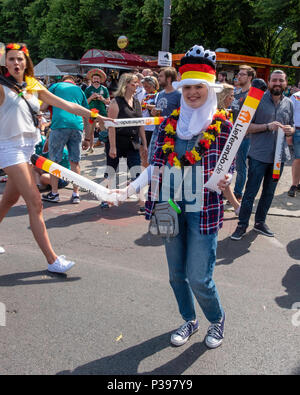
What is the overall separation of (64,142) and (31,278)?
9.83ft

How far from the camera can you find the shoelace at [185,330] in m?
2.91

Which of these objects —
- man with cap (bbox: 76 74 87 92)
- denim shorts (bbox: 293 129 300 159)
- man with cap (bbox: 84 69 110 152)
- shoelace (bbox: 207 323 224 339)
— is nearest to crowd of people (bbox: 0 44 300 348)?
shoelace (bbox: 207 323 224 339)

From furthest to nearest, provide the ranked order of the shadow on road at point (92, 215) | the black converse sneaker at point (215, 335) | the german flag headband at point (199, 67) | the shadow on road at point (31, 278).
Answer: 1. the shadow on road at point (92, 215)
2. the shadow on road at point (31, 278)
3. the black converse sneaker at point (215, 335)
4. the german flag headband at point (199, 67)

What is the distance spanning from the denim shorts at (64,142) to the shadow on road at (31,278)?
2.81 m

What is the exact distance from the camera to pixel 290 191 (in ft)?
22.4

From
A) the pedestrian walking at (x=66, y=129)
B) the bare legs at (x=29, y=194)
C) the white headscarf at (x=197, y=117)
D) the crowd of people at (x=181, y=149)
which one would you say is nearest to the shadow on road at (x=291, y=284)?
the crowd of people at (x=181, y=149)

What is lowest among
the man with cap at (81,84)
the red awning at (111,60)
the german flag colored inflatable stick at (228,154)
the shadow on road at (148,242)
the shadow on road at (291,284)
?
the shadow on road at (291,284)

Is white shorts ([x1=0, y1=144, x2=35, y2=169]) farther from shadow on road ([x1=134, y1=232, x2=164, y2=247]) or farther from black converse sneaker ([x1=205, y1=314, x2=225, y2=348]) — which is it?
black converse sneaker ([x1=205, y1=314, x2=225, y2=348])

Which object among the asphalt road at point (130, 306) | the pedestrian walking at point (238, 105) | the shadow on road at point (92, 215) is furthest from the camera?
the pedestrian walking at point (238, 105)

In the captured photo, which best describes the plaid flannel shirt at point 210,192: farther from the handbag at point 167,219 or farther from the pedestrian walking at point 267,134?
the pedestrian walking at point 267,134

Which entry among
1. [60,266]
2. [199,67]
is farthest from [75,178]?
[199,67]

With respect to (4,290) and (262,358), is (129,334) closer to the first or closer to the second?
(262,358)

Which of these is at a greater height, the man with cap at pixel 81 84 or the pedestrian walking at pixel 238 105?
the man with cap at pixel 81 84

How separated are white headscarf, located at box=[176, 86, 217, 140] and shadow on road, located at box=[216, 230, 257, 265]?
85.1 inches
